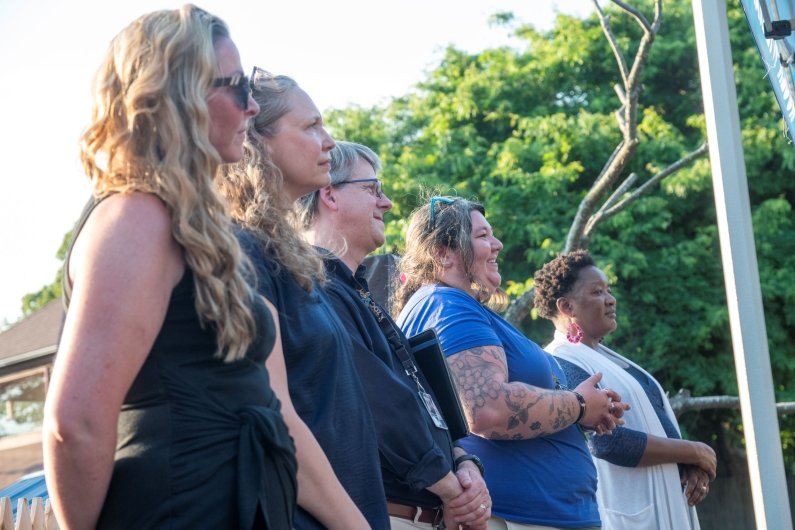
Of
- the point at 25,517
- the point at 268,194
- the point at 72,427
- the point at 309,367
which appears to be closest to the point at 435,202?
the point at 268,194

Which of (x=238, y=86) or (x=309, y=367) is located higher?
A: (x=238, y=86)

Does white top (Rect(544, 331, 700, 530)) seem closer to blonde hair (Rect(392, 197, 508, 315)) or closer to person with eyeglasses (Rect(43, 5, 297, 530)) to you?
blonde hair (Rect(392, 197, 508, 315))

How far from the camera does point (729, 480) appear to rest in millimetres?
18094

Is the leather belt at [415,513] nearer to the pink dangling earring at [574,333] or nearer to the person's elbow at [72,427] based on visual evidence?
the person's elbow at [72,427]

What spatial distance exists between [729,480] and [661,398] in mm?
14489

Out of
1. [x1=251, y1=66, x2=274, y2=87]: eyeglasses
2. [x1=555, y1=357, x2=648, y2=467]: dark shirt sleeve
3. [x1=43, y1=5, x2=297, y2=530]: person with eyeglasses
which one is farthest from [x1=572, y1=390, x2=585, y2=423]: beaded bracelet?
[x1=43, y1=5, x2=297, y2=530]: person with eyeglasses

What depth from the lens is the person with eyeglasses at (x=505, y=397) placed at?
132 inches

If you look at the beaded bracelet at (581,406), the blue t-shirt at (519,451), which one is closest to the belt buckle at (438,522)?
the blue t-shirt at (519,451)

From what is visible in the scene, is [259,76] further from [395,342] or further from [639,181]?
[639,181]

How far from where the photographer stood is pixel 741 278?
4.36 m

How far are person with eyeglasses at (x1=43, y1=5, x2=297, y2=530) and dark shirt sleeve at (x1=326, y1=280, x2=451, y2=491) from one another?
0.71 m

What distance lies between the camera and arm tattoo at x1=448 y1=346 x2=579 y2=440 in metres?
3.31

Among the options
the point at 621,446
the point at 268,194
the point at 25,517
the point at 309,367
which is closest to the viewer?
the point at 309,367

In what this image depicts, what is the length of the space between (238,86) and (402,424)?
1.05 metres
